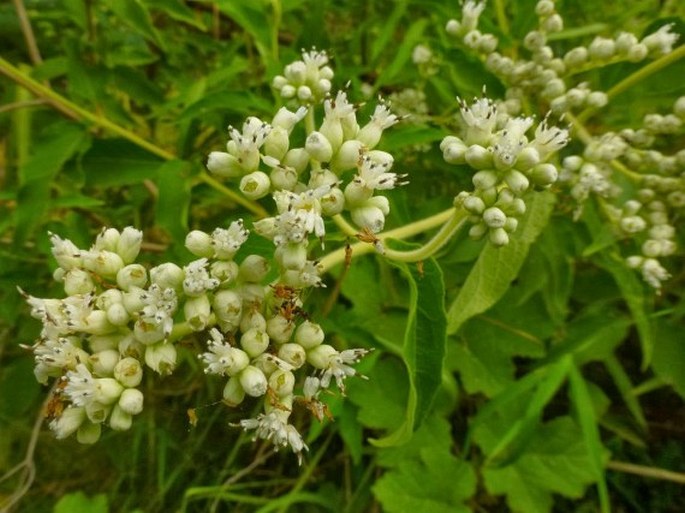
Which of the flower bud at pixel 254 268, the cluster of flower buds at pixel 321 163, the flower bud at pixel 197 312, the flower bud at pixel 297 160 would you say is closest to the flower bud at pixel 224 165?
the cluster of flower buds at pixel 321 163

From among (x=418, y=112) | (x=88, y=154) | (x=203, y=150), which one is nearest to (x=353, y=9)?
(x=418, y=112)

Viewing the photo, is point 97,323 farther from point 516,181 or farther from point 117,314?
point 516,181

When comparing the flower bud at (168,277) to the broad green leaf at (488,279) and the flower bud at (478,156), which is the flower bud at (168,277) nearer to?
the flower bud at (478,156)

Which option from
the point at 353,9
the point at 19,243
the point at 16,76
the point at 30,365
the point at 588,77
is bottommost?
the point at 30,365

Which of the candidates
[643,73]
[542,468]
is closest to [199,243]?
[643,73]

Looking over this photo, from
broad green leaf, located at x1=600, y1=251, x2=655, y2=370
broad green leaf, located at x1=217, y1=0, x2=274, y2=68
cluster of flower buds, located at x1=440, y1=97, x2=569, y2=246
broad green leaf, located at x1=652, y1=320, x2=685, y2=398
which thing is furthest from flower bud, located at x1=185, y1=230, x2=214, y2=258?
broad green leaf, located at x1=652, y1=320, x2=685, y2=398

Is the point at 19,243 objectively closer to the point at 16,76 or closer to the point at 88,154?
the point at 88,154

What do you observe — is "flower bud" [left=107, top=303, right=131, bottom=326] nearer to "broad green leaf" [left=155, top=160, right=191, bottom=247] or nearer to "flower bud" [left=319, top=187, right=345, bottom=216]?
"flower bud" [left=319, top=187, right=345, bottom=216]
